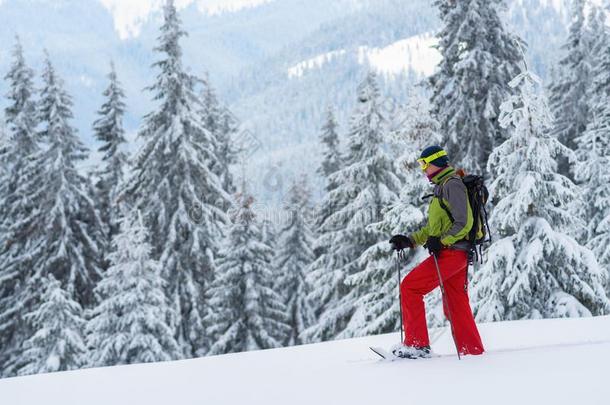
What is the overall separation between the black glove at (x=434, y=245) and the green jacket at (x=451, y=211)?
6cm

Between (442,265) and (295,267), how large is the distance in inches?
1094

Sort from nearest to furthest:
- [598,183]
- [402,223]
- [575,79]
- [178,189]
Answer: [402,223]
[598,183]
[178,189]
[575,79]

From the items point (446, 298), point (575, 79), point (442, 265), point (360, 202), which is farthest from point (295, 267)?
point (442, 265)

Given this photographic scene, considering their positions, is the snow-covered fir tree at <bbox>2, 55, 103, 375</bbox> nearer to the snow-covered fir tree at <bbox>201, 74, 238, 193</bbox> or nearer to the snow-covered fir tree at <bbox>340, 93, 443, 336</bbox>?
the snow-covered fir tree at <bbox>201, 74, 238, 193</bbox>

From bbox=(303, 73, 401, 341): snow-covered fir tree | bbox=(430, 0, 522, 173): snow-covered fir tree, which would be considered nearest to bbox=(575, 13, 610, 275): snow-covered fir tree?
bbox=(430, 0, 522, 173): snow-covered fir tree

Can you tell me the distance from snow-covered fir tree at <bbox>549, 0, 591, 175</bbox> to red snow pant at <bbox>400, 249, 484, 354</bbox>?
26503 mm

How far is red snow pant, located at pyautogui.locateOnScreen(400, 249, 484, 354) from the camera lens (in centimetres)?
651

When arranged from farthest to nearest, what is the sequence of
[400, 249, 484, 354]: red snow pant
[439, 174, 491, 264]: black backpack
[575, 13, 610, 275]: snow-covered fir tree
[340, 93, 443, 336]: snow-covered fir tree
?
[575, 13, 610, 275]: snow-covered fir tree, [340, 93, 443, 336]: snow-covered fir tree, [400, 249, 484, 354]: red snow pant, [439, 174, 491, 264]: black backpack

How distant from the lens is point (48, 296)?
2289 centimetres

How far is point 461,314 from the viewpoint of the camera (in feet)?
21.7

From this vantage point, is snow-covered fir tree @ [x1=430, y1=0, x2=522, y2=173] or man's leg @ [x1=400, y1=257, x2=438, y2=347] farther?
snow-covered fir tree @ [x1=430, y1=0, x2=522, y2=173]

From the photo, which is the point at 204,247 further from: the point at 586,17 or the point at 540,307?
the point at 586,17

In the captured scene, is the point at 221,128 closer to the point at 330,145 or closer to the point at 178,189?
the point at 330,145

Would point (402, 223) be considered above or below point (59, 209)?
below
